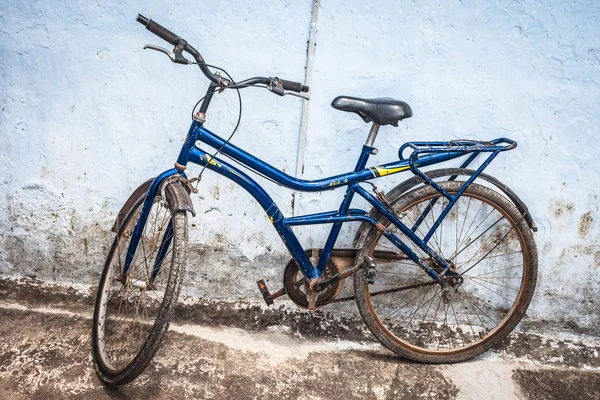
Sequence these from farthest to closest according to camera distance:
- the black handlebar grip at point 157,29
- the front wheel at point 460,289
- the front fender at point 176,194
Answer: the front wheel at point 460,289, the front fender at point 176,194, the black handlebar grip at point 157,29

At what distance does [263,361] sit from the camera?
2.79 m

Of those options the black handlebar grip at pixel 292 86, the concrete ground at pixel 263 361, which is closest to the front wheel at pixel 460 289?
the concrete ground at pixel 263 361

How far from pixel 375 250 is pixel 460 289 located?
2.60 ft

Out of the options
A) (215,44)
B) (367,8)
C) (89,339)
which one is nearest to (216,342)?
(89,339)

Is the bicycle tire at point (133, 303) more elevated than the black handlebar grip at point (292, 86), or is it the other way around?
the black handlebar grip at point (292, 86)

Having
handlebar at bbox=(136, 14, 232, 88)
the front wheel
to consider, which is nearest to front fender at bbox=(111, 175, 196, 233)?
handlebar at bbox=(136, 14, 232, 88)

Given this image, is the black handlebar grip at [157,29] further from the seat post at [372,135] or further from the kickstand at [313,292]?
the kickstand at [313,292]

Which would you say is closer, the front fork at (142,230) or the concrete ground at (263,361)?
the front fork at (142,230)

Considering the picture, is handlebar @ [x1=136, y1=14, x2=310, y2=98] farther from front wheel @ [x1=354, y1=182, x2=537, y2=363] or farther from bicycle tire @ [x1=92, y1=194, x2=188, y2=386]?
front wheel @ [x1=354, y1=182, x2=537, y2=363]

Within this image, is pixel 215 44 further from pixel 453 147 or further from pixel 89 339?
pixel 89 339

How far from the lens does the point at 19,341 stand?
277 cm

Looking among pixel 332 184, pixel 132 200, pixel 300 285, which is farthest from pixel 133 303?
pixel 332 184

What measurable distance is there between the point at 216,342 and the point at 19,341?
1083 mm

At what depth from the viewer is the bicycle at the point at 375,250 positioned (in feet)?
7.80
